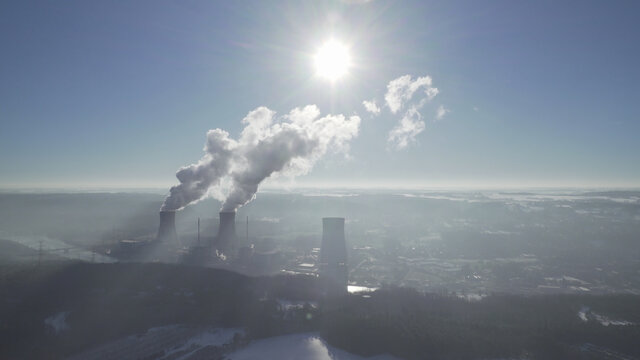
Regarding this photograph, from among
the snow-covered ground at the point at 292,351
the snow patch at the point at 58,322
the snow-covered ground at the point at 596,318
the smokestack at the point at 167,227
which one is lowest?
the snow-covered ground at the point at 596,318

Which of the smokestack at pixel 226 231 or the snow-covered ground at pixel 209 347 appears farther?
the smokestack at pixel 226 231

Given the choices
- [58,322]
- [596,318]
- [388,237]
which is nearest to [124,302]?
[58,322]

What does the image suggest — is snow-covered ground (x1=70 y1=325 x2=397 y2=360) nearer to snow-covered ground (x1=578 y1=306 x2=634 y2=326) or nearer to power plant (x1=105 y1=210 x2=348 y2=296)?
power plant (x1=105 y1=210 x2=348 y2=296)

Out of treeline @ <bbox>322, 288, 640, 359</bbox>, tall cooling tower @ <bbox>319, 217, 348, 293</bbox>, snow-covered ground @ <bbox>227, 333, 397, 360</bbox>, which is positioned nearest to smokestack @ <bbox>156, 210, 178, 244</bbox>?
tall cooling tower @ <bbox>319, 217, 348, 293</bbox>

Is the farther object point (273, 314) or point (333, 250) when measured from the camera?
point (333, 250)

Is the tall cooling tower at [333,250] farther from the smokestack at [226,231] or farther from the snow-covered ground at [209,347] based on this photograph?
the snow-covered ground at [209,347]

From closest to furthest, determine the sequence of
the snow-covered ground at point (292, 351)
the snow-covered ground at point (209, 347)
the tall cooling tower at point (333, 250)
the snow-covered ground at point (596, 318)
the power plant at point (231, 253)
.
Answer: the snow-covered ground at point (209, 347) < the snow-covered ground at point (292, 351) < the snow-covered ground at point (596, 318) < the power plant at point (231, 253) < the tall cooling tower at point (333, 250)

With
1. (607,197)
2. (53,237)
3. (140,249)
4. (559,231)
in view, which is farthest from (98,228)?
(607,197)

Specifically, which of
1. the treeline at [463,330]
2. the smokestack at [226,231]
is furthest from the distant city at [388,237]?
the treeline at [463,330]

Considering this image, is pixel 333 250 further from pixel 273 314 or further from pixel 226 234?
pixel 273 314
